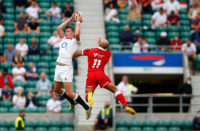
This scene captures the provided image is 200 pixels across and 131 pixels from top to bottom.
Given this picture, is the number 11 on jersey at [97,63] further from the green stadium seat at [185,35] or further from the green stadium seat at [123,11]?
the green stadium seat at [123,11]

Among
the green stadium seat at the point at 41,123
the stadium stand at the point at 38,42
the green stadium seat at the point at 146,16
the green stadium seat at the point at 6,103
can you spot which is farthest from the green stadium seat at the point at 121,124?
the green stadium seat at the point at 146,16

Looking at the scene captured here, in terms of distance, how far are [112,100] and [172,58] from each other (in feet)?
11.7

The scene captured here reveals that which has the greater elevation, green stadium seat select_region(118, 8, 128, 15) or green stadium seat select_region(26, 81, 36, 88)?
green stadium seat select_region(118, 8, 128, 15)

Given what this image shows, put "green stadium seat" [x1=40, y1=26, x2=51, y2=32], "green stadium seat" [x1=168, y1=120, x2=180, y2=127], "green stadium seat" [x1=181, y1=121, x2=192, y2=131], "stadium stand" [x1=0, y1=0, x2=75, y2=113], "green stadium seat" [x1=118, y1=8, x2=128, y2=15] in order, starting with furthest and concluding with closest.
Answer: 1. "green stadium seat" [x1=118, y1=8, x2=128, y2=15]
2. "green stadium seat" [x1=40, y1=26, x2=51, y2=32]
3. "stadium stand" [x1=0, y1=0, x2=75, y2=113]
4. "green stadium seat" [x1=168, y1=120, x2=180, y2=127]
5. "green stadium seat" [x1=181, y1=121, x2=192, y2=131]

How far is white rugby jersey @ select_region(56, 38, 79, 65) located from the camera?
13930mm

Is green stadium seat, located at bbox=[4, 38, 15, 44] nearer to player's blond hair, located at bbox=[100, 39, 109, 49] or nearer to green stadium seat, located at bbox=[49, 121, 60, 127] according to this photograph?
green stadium seat, located at bbox=[49, 121, 60, 127]

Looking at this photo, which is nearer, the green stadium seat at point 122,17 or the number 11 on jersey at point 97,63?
the number 11 on jersey at point 97,63

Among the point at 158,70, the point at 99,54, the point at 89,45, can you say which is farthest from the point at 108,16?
the point at 99,54

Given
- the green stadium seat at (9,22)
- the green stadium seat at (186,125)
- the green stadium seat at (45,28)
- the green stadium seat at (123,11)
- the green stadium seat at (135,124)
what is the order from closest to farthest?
1. the green stadium seat at (135,124)
2. the green stadium seat at (186,125)
3. the green stadium seat at (45,28)
4. the green stadium seat at (9,22)
5. the green stadium seat at (123,11)

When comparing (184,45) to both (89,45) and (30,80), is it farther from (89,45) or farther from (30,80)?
(30,80)

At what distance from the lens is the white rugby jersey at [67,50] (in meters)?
13.9

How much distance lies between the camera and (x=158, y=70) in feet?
77.0

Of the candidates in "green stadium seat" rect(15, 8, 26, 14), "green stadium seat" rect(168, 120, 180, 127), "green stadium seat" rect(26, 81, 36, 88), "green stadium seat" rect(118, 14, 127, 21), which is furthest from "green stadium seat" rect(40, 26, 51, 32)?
"green stadium seat" rect(168, 120, 180, 127)

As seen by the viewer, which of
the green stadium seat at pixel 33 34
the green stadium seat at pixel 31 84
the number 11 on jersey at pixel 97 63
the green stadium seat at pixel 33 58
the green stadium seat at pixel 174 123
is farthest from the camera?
the green stadium seat at pixel 33 34
